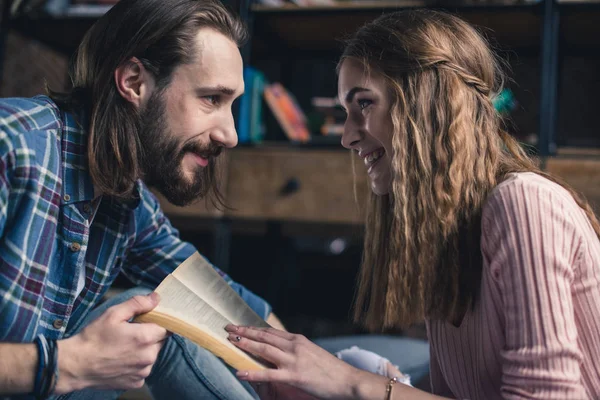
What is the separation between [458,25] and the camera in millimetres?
954

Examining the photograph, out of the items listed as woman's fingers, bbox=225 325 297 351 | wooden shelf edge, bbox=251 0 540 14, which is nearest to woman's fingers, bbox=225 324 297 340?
woman's fingers, bbox=225 325 297 351

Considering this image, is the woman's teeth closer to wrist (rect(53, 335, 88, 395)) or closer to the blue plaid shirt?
the blue plaid shirt

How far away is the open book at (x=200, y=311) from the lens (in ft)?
2.56

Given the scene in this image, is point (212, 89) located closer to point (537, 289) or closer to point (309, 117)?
point (537, 289)

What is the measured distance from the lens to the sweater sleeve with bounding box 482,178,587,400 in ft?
2.37

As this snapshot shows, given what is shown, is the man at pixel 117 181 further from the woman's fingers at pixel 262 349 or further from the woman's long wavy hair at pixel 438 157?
the woman's long wavy hair at pixel 438 157

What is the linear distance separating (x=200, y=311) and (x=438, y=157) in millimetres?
403

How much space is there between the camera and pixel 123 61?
1.01 metres

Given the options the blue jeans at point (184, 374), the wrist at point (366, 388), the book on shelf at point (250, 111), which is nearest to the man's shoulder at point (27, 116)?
the blue jeans at point (184, 374)

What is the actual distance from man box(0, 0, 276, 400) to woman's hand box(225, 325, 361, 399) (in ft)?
0.45

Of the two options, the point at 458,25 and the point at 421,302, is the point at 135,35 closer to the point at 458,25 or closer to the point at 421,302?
the point at 458,25

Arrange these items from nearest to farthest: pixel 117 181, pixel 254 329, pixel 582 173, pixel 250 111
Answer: pixel 254 329 < pixel 117 181 < pixel 582 173 < pixel 250 111

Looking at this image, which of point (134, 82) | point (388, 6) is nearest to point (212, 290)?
point (134, 82)

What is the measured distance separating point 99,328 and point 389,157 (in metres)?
0.51
